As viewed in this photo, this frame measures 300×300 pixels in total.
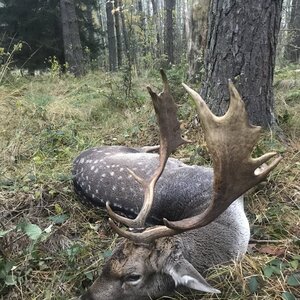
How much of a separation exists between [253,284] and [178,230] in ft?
1.95

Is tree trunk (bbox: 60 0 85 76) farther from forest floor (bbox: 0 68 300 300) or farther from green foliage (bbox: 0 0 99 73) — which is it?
forest floor (bbox: 0 68 300 300)

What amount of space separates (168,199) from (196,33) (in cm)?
405

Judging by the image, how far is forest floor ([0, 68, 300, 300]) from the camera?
3.01 metres

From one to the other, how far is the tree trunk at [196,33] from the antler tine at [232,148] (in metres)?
4.64

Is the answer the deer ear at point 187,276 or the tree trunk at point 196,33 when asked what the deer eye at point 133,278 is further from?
the tree trunk at point 196,33

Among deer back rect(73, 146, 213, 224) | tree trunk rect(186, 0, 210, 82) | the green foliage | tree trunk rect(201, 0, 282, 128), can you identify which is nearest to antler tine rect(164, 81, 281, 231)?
deer back rect(73, 146, 213, 224)

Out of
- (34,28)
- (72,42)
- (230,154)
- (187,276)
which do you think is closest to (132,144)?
→ (187,276)

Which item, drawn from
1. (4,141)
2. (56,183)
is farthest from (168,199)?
(4,141)

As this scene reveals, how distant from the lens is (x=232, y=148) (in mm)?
2416

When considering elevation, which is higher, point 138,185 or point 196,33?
point 196,33

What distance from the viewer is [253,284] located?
9.12 feet

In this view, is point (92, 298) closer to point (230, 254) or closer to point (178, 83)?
point (230, 254)

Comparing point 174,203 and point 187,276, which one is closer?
point 187,276

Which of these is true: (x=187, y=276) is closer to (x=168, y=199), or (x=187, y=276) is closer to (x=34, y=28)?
(x=168, y=199)
